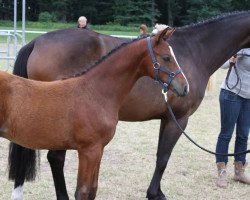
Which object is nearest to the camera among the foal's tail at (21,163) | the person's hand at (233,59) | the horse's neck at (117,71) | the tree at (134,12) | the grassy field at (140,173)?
the horse's neck at (117,71)

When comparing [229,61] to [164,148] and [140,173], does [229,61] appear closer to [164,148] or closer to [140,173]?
[164,148]

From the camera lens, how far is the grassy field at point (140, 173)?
15.1 ft

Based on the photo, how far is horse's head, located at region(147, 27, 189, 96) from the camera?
3113mm

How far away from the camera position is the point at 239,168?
516cm

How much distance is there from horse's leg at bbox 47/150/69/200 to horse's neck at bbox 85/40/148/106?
104cm

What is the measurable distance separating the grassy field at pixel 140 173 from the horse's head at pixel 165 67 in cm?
181

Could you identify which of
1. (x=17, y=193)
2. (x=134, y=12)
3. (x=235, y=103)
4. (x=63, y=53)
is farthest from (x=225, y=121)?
(x=134, y=12)

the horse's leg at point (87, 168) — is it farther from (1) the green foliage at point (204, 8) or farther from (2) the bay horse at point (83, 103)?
(1) the green foliage at point (204, 8)

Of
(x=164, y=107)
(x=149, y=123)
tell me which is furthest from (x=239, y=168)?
(x=149, y=123)

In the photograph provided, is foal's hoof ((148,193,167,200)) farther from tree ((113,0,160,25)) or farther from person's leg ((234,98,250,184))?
tree ((113,0,160,25))

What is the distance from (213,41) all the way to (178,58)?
1.56ft

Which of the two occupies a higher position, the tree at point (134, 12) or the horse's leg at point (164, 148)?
the horse's leg at point (164, 148)

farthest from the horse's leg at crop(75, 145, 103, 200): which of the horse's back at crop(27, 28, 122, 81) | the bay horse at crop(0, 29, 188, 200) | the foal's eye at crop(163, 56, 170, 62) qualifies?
the horse's back at crop(27, 28, 122, 81)

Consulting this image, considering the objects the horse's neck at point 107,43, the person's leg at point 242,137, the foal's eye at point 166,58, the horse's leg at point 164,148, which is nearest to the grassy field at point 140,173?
the person's leg at point 242,137
